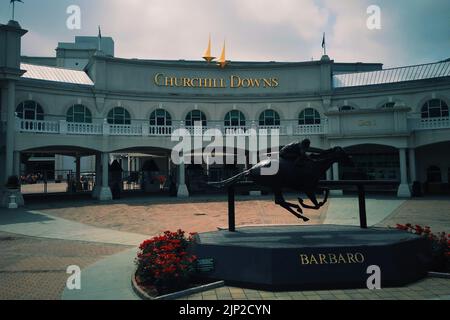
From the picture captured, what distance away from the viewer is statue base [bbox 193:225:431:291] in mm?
7137

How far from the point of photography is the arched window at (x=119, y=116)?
30328 millimetres

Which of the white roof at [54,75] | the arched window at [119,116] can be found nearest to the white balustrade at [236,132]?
the arched window at [119,116]

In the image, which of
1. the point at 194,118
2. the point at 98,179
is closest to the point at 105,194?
the point at 98,179

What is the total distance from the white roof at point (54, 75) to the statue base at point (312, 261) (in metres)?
26.8

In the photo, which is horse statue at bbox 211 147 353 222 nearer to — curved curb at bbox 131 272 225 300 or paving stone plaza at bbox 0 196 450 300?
paving stone plaza at bbox 0 196 450 300

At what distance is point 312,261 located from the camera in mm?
7219

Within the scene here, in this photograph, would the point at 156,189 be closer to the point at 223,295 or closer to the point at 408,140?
the point at 408,140

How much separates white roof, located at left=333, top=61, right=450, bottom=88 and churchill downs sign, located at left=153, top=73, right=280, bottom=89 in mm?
7046

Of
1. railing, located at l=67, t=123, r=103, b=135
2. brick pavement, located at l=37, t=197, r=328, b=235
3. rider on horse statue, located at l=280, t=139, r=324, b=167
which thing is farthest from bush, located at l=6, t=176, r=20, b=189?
rider on horse statue, located at l=280, t=139, r=324, b=167

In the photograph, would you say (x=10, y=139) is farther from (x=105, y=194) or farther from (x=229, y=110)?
(x=229, y=110)

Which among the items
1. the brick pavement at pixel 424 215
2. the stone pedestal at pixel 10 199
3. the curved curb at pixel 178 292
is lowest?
the curved curb at pixel 178 292

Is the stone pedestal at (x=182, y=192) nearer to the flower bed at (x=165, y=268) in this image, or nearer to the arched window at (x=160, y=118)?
the arched window at (x=160, y=118)

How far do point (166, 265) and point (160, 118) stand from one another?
84.8 ft
